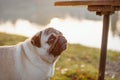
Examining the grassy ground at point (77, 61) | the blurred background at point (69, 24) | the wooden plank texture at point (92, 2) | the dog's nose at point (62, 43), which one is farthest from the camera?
the blurred background at point (69, 24)

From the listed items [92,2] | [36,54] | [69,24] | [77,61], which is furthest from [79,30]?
[36,54]

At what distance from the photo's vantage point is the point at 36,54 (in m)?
3.03

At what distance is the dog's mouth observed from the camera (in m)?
2.89

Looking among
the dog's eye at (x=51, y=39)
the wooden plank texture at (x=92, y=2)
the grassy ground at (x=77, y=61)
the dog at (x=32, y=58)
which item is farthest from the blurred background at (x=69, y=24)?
the dog's eye at (x=51, y=39)

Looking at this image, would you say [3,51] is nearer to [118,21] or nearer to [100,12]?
[100,12]

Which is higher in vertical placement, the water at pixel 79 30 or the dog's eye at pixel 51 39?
the dog's eye at pixel 51 39

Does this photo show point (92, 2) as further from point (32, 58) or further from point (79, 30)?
point (79, 30)

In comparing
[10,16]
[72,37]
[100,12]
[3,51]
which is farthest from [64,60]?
[3,51]

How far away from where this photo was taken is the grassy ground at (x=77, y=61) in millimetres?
5387

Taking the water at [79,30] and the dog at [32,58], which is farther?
the water at [79,30]

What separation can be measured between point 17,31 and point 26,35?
0.20 m

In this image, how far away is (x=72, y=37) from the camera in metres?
6.38

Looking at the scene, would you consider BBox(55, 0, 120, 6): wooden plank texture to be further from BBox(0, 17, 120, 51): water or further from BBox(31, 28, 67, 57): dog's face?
BBox(0, 17, 120, 51): water

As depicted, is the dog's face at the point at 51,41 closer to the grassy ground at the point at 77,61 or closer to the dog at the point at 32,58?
the dog at the point at 32,58
